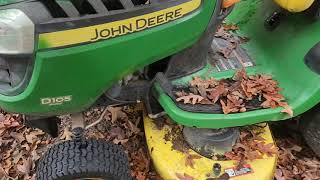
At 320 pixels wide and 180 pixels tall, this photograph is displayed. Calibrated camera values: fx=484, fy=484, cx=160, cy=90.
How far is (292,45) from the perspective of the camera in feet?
6.10

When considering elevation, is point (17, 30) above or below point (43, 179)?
above

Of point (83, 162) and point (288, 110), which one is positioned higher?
point (83, 162)

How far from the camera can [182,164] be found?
5.74 feet

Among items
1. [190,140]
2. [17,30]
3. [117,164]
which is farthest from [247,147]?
[17,30]

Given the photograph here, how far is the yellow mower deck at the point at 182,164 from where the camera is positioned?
1733mm

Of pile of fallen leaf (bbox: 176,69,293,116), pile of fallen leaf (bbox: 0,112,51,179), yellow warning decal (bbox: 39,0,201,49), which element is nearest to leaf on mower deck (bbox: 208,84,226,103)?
pile of fallen leaf (bbox: 176,69,293,116)

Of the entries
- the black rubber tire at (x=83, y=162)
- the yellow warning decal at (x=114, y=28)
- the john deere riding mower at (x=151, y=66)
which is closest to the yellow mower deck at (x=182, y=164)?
the john deere riding mower at (x=151, y=66)

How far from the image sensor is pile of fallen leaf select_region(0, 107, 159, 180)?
2012 mm

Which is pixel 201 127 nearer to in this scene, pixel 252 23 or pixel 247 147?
pixel 247 147

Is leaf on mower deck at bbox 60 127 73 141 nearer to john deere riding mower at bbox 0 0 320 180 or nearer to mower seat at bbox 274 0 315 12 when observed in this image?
john deere riding mower at bbox 0 0 320 180

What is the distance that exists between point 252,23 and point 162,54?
0.68 metres

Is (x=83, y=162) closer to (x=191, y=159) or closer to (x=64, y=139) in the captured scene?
(x=191, y=159)

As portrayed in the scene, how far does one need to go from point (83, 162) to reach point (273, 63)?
830 millimetres

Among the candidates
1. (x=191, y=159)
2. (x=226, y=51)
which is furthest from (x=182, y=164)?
(x=226, y=51)
